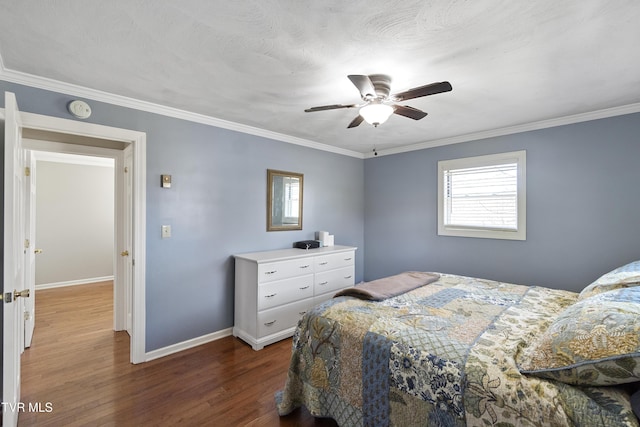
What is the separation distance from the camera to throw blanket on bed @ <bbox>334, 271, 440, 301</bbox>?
→ 7.16ft

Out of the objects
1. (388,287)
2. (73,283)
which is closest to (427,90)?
(388,287)

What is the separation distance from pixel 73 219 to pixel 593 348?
7.27 meters

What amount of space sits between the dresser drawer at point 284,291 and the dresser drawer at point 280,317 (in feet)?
0.19

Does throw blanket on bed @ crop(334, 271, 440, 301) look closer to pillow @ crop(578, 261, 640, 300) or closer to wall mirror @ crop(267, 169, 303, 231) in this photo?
pillow @ crop(578, 261, 640, 300)

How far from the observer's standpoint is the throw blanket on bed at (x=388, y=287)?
218 cm

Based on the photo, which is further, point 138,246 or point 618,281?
point 138,246

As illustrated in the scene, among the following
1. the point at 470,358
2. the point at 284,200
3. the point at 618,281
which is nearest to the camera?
the point at 470,358

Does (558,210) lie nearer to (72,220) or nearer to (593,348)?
(593,348)

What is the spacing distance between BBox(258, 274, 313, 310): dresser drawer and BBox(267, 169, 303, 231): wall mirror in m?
0.79

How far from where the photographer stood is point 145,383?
2350mm

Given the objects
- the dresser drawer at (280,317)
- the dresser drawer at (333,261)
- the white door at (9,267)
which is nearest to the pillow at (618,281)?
the dresser drawer at (333,261)

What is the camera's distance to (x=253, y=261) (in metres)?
2.94

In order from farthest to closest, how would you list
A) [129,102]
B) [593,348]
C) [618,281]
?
[129,102], [618,281], [593,348]

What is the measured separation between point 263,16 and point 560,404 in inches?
85.3
